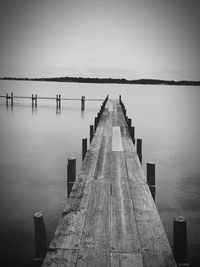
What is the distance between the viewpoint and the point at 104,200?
185 inches

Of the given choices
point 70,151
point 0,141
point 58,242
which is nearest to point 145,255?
point 58,242

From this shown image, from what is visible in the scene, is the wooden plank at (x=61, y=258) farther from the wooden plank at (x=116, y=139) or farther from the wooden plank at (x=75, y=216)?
the wooden plank at (x=116, y=139)

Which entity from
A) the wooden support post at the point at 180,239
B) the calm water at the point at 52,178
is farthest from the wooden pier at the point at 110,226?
the calm water at the point at 52,178

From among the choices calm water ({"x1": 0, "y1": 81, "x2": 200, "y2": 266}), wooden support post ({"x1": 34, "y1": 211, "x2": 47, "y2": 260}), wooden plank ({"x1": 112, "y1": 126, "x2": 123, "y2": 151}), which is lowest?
calm water ({"x1": 0, "y1": 81, "x2": 200, "y2": 266})

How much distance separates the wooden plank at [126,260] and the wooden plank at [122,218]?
0.29 ft

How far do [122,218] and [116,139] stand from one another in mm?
6162

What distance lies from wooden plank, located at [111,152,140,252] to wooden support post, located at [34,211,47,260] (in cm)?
105

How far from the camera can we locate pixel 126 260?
10.3 ft

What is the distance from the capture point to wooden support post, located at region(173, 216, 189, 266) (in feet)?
11.5

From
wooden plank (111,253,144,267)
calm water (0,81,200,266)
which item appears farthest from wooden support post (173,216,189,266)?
calm water (0,81,200,266)

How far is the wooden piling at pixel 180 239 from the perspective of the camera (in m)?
3.51

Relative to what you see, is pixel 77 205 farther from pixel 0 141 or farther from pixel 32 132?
pixel 32 132

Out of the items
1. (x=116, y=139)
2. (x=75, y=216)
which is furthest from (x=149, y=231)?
(x=116, y=139)

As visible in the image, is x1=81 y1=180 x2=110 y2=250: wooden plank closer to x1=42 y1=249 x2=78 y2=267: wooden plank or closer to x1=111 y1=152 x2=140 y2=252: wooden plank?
x1=111 y1=152 x2=140 y2=252: wooden plank
